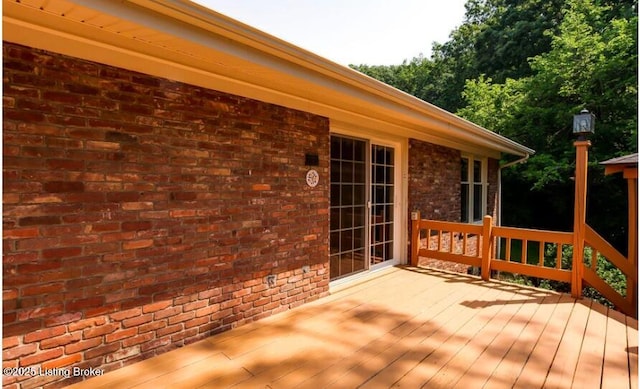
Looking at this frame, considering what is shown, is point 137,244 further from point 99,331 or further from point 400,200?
point 400,200

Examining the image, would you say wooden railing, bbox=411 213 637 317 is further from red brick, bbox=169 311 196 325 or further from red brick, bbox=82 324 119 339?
red brick, bbox=82 324 119 339

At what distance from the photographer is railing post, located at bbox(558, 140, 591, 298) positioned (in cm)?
382

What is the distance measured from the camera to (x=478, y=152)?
24.5ft

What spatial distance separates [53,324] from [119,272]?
1.44ft

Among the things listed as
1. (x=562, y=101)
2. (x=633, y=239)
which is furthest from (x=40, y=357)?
(x=562, y=101)

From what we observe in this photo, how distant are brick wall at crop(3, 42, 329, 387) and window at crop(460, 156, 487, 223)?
5.00 m

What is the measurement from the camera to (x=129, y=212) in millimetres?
2381

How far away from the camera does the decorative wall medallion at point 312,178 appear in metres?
3.72

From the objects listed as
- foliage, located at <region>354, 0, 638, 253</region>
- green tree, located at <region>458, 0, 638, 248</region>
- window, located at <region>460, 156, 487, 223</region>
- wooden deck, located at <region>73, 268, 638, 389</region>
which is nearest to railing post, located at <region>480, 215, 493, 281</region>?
wooden deck, located at <region>73, 268, 638, 389</region>

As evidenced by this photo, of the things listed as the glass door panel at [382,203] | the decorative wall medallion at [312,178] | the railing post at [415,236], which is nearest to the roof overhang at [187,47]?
the decorative wall medallion at [312,178]

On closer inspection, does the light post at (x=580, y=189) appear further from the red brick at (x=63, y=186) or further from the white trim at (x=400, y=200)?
the red brick at (x=63, y=186)

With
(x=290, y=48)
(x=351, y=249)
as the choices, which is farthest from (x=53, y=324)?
(x=351, y=249)

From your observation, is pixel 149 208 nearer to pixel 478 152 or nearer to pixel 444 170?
pixel 444 170

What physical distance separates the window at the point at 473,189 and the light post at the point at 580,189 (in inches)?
126
